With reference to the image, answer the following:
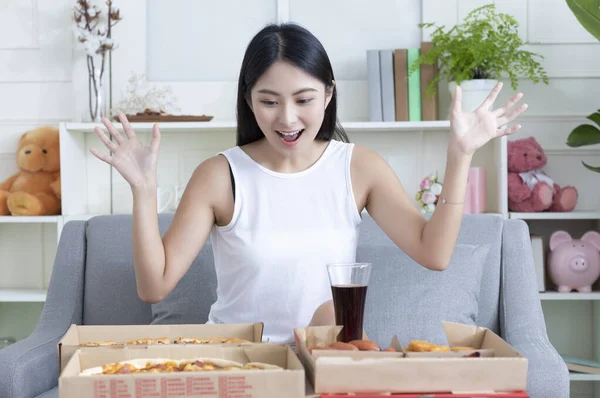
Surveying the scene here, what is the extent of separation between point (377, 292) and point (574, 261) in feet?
4.10

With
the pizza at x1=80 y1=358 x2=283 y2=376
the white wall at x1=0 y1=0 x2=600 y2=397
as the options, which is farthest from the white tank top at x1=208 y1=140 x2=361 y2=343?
the white wall at x1=0 y1=0 x2=600 y2=397

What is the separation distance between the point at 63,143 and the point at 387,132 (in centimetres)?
138

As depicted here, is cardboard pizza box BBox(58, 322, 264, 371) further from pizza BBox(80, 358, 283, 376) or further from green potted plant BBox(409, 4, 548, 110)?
green potted plant BBox(409, 4, 548, 110)

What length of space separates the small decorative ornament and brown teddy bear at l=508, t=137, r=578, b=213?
1.02 ft

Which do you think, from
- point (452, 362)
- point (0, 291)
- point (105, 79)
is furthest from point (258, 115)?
point (0, 291)

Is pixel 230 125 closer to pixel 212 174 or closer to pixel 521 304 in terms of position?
pixel 212 174

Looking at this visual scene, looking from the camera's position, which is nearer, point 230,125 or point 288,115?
point 288,115

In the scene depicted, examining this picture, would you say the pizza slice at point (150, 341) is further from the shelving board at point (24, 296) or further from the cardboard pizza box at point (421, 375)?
the shelving board at point (24, 296)

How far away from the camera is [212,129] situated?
10.7ft

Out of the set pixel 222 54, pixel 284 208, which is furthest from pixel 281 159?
pixel 222 54

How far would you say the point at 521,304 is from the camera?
6.97 feet

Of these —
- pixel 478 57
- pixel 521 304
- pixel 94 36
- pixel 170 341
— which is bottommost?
pixel 521 304

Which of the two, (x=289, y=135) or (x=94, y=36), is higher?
(x=94, y=36)

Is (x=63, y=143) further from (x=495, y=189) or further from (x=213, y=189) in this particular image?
(x=495, y=189)
